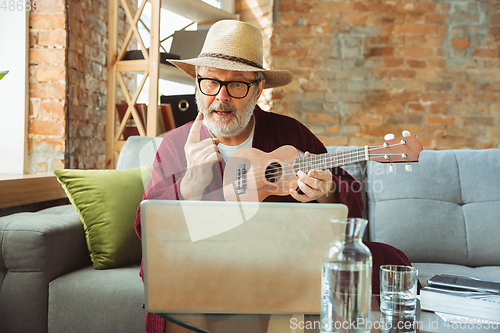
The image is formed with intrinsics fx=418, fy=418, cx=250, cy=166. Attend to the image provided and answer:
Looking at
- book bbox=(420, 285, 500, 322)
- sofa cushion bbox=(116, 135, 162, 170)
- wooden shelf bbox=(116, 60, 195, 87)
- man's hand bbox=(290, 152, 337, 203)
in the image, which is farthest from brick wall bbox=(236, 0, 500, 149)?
book bbox=(420, 285, 500, 322)

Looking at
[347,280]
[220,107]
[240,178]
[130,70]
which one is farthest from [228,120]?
[130,70]

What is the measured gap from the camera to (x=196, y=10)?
2938 millimetres

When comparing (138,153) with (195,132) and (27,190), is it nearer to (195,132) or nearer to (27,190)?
(27,190)

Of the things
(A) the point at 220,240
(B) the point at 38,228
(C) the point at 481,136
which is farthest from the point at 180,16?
(A) the point at 220,240

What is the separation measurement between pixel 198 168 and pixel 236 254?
1.85 feet

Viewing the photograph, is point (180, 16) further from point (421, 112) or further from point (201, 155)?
point (201, 155)

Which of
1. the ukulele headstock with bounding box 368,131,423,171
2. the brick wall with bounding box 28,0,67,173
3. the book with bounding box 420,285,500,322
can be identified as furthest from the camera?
the brick wall with bounding box 28,0,67,173

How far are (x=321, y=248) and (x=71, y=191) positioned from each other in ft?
4.16

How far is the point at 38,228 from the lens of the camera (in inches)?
57.9

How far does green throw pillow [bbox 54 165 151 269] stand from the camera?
1623 millimetres

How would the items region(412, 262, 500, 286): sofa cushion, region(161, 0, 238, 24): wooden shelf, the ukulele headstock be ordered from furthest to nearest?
region(161, 0, 238, 24): wooden shelf < region(412, 262, 500, 286): sofa cushion < the ukulele headstock

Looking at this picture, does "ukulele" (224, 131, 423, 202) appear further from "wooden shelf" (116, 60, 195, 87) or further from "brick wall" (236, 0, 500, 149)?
"brick wall" (236, 0, 500, 149)

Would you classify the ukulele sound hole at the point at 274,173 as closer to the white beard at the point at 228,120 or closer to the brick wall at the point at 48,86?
the white beard at the point at 228,120

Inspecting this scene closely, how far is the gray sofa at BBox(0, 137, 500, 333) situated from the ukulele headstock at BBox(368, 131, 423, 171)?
680mm
